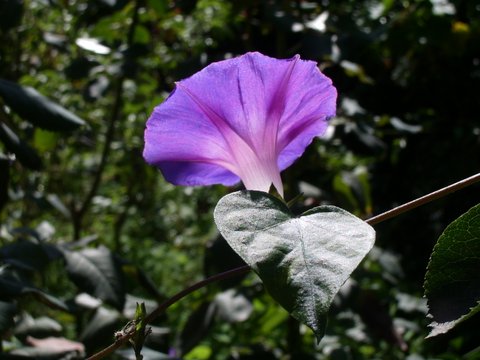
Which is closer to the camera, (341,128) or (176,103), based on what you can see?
(176,103)

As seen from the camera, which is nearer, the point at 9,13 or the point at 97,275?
the point at 97,275

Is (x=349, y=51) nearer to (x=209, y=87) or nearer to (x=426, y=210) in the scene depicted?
(x=209, y=87)

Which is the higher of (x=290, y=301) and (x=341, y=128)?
(x=290, y=301)

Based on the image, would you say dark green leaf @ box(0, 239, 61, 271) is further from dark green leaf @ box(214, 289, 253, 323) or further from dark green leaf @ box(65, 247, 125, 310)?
dark green leaf @ box(214, 289, 253, 323)

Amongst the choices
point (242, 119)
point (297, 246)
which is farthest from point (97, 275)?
point (297, 246)

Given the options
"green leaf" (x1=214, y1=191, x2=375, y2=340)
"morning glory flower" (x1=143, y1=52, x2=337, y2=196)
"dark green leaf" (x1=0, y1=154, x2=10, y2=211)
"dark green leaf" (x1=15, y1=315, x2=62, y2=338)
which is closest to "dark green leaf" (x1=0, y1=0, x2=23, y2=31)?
"dark green leaf" (x1=0, y1=154, x2=10, y2=211)

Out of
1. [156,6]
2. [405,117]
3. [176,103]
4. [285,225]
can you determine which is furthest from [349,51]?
[285,225]

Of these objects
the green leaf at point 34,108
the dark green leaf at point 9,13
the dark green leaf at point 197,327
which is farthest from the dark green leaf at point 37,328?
the dark green leaf at point 9,13

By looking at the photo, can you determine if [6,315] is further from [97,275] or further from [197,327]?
[197,327]
